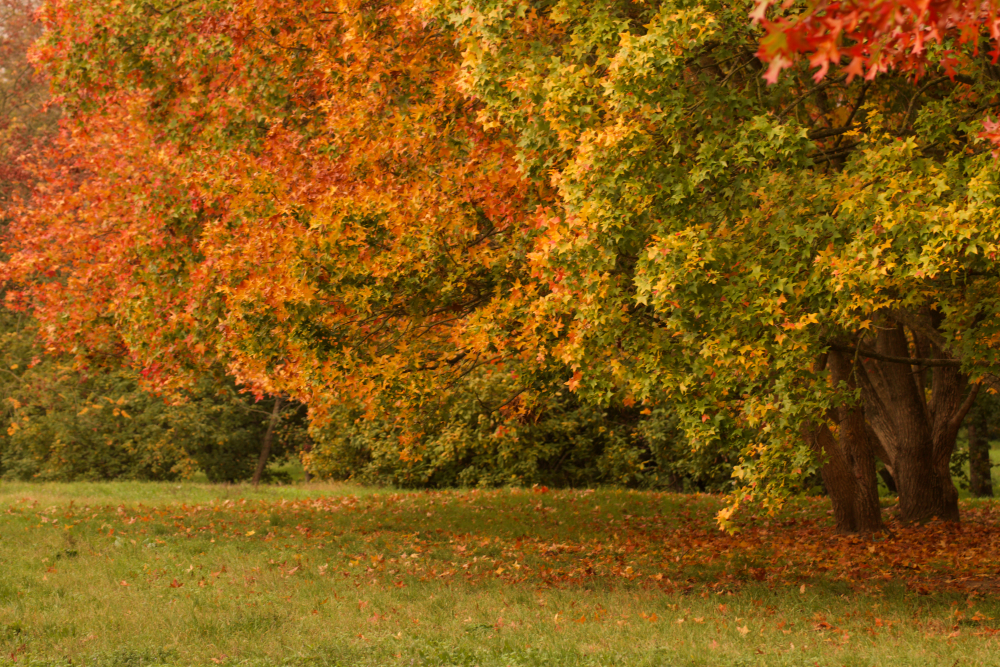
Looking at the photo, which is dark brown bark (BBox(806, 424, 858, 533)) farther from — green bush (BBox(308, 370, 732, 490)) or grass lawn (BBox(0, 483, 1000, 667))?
green bush (BBox(308, 370, 732, 490))

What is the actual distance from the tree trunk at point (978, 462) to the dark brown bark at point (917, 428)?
27.1 ft

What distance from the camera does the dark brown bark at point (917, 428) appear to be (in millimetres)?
13227

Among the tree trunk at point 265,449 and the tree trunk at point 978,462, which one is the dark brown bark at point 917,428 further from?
the tree trunk at point 265,449

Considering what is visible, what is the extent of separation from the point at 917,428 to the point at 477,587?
7.43 metres

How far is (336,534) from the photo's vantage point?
12.2 metres

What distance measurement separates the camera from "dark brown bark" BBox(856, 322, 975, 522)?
13.2 meters

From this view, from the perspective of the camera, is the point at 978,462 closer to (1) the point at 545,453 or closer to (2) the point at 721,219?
(1) the point at 545,453

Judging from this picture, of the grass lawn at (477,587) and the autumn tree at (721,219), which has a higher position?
the autumn tree at (721,219)

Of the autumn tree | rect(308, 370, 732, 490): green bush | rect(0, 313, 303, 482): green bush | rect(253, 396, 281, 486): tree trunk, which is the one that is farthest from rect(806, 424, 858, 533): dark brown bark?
rect(253, 396, 281, 486): tree trunk

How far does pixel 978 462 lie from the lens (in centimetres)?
2206

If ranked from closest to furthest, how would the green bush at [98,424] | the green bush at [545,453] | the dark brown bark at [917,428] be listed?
the dark brown bark at [917,428], the green bush at [545,453], the green bush at [98,424]

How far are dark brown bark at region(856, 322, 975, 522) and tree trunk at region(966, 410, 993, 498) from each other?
825 cm

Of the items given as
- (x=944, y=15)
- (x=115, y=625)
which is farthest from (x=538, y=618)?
(x=944, y=15)

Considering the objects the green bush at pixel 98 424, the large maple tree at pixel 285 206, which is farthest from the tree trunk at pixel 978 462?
the green bush at pixel 98 424
